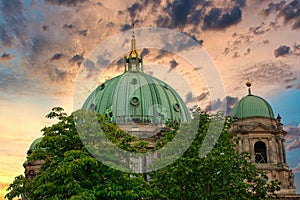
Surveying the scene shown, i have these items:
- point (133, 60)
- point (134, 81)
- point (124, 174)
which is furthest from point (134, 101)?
point (124, 174)

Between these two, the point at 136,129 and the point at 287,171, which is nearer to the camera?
the point at 287,171

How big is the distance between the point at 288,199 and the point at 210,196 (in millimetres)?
28090

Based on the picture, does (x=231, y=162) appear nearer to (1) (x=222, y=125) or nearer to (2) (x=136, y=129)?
(1) (x=222, y=125)

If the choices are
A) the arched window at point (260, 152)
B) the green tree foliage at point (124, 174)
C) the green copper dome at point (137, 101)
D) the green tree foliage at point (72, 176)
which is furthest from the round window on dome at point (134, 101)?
the green tree foliage at point (72, 176)

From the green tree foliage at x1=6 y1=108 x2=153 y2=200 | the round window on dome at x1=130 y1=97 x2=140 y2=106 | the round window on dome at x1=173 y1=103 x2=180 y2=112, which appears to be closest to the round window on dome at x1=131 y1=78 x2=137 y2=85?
the round window on dome at x1=130 y1=97 x2=140 y2=106

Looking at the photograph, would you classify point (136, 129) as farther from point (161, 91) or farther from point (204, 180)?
point (204, 180)

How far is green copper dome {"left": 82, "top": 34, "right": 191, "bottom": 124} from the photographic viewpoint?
66.8 metres

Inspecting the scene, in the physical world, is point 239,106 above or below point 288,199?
above

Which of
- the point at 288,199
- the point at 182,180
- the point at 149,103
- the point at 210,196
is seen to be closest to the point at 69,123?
the point at 182,180

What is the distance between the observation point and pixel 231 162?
1166 inches

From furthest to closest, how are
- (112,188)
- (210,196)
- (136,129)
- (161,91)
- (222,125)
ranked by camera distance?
(161,91) < (136,129) < (222,125) < (210,196) < (112,188)

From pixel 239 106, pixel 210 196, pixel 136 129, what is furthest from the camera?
pixel 136 129

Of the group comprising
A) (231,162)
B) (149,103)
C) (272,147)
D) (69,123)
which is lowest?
(231,162)

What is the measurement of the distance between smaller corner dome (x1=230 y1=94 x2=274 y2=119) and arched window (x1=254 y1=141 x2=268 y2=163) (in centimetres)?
338
